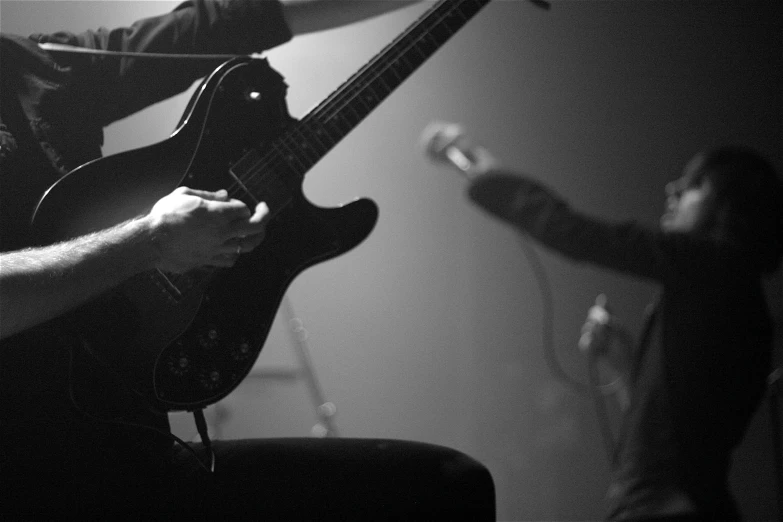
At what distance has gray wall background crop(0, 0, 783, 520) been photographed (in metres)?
3.29

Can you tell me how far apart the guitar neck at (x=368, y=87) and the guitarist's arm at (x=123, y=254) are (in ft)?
0.59

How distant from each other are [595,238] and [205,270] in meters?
1.38

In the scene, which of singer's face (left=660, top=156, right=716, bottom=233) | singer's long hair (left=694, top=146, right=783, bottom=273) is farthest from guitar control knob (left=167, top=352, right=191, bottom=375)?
singer's long hair (left=694, top=146, right=783, bottom=273)

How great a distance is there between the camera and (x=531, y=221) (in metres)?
2.10

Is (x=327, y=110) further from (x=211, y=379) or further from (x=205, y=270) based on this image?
(x=211, y=379)

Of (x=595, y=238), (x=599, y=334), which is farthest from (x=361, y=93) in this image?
(x=599, y=334)

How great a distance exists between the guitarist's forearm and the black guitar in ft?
0.28

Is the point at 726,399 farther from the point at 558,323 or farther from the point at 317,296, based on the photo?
the point at 317,296

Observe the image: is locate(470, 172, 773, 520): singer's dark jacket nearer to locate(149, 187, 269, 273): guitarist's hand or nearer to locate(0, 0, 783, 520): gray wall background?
locate(149, 187, 269, 273): guitarist's hand

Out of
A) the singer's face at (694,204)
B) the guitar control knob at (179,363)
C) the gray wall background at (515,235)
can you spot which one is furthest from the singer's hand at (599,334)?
the guitar control knob at (179,363)

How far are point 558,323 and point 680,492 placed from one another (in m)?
1.87

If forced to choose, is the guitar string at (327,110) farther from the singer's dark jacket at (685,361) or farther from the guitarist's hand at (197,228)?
the singer's dark jacket at (685,361)

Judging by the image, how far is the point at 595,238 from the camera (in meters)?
2.01

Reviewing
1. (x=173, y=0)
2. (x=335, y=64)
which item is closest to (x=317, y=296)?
(x=335, y=64)
